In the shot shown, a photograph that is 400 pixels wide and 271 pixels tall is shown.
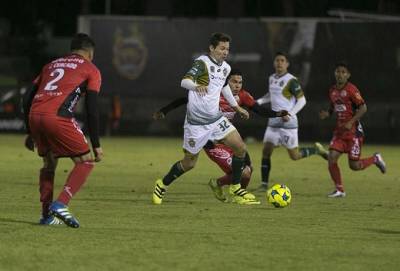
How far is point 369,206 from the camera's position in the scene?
1363 cm

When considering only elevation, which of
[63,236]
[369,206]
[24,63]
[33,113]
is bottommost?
[24,63]

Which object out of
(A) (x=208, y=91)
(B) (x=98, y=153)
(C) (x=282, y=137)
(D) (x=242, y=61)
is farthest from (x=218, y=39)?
(D) (x=242, y=61)

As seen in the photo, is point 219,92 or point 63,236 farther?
point 219,92

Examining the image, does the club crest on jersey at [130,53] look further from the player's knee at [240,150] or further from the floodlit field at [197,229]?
the player's knee at [240,150]

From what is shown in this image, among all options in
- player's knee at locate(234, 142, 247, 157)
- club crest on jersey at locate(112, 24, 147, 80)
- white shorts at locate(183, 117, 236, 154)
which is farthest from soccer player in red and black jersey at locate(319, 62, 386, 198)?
club crest on jersey at locate(112, 24, 147, 80)

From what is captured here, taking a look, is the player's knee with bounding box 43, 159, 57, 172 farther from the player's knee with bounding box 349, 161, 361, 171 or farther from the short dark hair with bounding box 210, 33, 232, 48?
the player's knee with bounding box 349, 161, 361, 171

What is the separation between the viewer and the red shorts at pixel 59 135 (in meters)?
10.3

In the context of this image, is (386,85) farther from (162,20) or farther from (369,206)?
(369,206)

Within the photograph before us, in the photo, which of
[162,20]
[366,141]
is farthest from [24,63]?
[366,141]

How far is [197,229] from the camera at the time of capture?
1066cm

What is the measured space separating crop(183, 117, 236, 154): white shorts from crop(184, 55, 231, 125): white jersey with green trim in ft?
0.21

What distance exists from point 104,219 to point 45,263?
3.22 metres

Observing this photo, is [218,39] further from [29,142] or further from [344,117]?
[344,117]

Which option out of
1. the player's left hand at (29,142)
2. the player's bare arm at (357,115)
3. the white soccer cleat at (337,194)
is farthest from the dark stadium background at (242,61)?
the player's left hand at (29,142)
